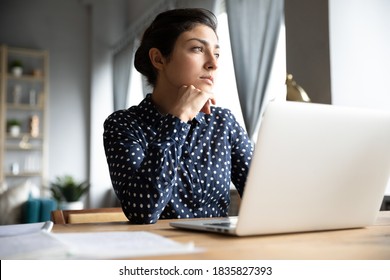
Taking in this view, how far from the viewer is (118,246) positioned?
23.3 inches

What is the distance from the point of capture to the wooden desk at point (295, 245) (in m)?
0.58

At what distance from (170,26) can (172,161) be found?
0.54m

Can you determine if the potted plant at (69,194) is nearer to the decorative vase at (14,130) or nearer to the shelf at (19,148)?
the shelf at (19,148)

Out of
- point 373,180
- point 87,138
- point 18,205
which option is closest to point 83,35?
point 87,138

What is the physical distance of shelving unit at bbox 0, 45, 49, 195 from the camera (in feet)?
19.7

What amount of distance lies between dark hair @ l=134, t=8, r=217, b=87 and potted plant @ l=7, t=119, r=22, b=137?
484cm

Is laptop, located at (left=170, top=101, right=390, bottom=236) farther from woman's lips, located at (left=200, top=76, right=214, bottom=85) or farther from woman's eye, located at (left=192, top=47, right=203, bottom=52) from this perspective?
woman's eye, located at (left=192, top=47, right=203, bottom=52)

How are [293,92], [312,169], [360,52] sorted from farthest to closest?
[360,52]
[293,92]
[312,169]

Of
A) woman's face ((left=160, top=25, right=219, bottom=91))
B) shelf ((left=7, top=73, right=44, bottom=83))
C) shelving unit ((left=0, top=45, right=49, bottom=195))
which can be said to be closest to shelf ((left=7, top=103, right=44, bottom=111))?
shelving unit ((left=0, top=45, right=49, bottom=195))

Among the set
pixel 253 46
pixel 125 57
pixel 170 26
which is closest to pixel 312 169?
pixel 170 26

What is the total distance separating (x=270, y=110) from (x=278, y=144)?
6 cm

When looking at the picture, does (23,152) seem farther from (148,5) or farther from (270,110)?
(270,110)

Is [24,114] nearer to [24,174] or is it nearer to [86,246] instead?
[24,174]

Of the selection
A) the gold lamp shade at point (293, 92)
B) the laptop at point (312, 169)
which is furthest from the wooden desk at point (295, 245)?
the gold lamp shade at point (293, 92)
